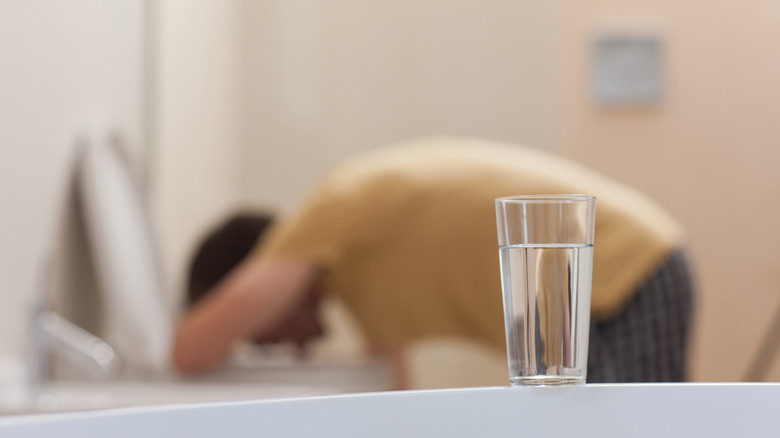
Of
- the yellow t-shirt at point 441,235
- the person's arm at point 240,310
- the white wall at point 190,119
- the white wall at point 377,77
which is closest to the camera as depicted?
the yellow t-shirt at point 441,235

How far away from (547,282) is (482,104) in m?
1.26

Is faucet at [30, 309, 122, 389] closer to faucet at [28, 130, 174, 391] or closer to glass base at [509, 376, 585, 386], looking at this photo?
faucet at [28, 130, 174, 391]

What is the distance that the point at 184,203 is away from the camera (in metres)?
1.35

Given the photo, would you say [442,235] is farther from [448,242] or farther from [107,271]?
[107,271]

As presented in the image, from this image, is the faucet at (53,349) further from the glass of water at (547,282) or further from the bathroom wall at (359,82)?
the glass of water at (547,282)

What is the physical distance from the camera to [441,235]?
2.64 ft

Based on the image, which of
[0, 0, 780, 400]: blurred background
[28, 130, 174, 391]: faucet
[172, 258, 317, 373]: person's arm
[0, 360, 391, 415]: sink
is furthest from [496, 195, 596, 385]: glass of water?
[0, 0, 780, 400]: blurred background

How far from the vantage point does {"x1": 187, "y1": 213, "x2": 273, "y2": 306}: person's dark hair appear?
1.05m

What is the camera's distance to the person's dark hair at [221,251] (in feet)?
3.43

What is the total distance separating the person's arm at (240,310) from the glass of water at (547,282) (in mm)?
670

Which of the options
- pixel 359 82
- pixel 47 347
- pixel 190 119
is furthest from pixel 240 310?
pixel 359 82

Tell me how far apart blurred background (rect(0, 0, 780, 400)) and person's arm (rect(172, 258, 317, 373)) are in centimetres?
39

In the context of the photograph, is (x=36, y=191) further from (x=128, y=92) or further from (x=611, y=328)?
(x=611, y=328)

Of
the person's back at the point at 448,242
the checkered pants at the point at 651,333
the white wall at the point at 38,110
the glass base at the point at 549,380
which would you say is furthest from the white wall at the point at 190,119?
the glass base at the point at 549,380
